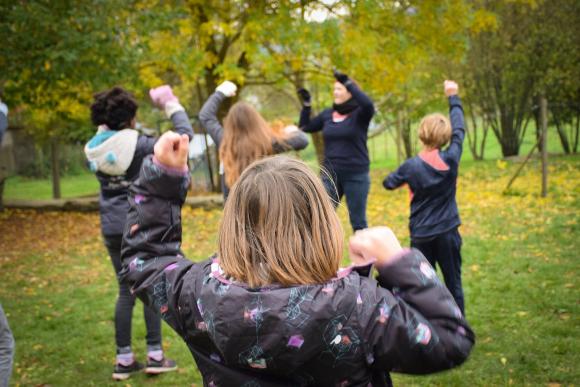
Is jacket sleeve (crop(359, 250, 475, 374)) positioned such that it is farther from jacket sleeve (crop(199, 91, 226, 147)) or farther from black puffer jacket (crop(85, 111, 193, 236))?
jacket sleeve (crop(199, 91, 226, 147))

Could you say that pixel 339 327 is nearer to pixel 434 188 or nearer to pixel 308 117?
pixel 434 188

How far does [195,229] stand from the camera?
9875 mm

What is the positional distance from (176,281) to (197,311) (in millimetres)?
155

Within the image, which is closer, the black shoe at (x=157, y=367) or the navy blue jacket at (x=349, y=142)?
the black shoe at (x=157, y=367)

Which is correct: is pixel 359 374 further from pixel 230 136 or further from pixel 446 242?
pixel 446 242

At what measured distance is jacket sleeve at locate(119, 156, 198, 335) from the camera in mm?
1667

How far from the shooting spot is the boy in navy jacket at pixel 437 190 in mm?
3961

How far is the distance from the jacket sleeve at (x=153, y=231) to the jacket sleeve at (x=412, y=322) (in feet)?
1.94

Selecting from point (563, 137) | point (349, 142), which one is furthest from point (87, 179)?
point (349, 142)

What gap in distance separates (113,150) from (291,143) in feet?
3.92

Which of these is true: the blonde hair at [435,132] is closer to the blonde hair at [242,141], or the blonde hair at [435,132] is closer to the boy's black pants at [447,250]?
the boy's black pants at [447,250]

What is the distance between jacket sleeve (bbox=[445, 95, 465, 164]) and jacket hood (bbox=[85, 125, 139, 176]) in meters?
2.19

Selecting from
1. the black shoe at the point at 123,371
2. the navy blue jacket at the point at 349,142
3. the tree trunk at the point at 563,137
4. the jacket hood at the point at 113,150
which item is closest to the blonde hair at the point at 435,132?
the navy blue jacket at the point at 349,142

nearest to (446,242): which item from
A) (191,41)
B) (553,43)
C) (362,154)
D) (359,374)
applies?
(362,154)
